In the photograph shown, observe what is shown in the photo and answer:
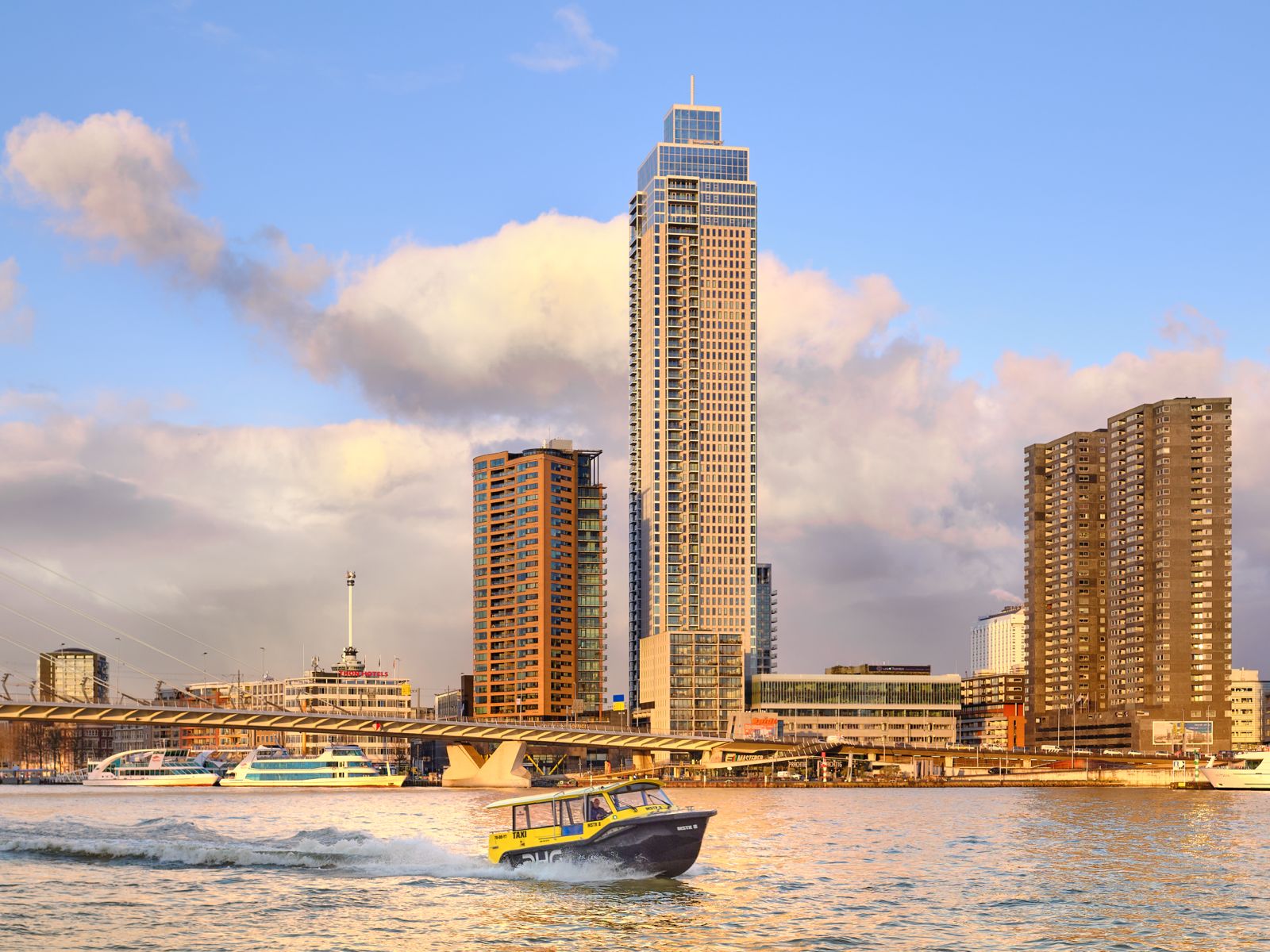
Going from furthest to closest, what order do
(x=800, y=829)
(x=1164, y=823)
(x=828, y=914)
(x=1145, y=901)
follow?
(x=1164, y=823) < (x=800, y=829) < (x=1145, y=901) < (x=828, y=914)

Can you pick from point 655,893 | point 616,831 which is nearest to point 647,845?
point 616,831

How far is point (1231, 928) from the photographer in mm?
56219

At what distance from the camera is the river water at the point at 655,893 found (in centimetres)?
5331

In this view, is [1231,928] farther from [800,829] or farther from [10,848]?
[10,848]

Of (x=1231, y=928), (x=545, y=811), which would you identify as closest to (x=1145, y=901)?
(x=1231, y=928)

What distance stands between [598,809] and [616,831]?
5.14 feet

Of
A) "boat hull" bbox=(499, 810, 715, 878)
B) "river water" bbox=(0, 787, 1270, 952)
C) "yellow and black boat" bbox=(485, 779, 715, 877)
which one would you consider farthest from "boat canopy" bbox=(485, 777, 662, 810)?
"river water" bbox=(0, 787, 1270, 952)

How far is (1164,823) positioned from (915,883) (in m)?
61.5

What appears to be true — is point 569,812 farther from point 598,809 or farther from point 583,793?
point 598,809

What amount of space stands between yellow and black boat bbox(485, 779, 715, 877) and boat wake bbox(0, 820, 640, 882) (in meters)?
0.62

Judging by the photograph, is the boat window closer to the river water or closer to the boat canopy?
the boat canopy

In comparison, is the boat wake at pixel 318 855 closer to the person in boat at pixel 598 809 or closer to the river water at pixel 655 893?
the river water at pixel 655 893

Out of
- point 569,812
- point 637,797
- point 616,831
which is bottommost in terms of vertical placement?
point 616,831

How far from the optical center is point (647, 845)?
2633 inches
